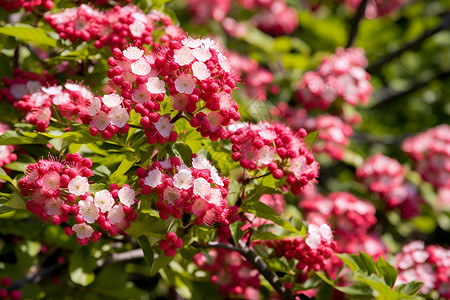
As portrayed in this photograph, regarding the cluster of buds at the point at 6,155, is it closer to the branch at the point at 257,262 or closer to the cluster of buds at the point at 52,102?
the cluster of buds at the point at 52,102

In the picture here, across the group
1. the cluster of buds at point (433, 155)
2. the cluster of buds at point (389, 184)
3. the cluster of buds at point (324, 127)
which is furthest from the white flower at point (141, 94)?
A: the cluster of buds at point (433, 155)

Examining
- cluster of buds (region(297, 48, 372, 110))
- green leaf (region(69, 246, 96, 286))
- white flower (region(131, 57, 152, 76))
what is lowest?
green leaf (region(69, 246, 96, 286))

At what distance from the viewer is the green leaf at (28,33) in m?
2.24

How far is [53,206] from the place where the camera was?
5.85ft

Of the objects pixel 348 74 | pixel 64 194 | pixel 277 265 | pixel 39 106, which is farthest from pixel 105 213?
pixel 348 74

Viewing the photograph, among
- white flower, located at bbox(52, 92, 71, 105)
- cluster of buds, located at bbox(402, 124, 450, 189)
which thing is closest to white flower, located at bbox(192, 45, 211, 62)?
white flower, located at bbox(52, 92, 71, 105)

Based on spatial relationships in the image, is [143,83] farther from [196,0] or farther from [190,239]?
[196,0]

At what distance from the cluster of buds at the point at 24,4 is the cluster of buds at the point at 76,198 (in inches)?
36.0

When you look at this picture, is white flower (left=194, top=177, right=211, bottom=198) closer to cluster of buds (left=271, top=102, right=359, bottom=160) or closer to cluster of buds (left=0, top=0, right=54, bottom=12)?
cluster of buds (left=0, top=0, right=54, bottom=12)

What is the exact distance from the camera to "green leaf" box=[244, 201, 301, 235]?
2.05 metres

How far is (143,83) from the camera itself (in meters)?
1.83

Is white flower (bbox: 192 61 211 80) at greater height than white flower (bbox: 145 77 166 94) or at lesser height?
greater

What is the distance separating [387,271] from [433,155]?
2144 millimetres

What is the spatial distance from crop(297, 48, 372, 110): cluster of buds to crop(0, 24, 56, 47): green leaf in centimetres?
210
